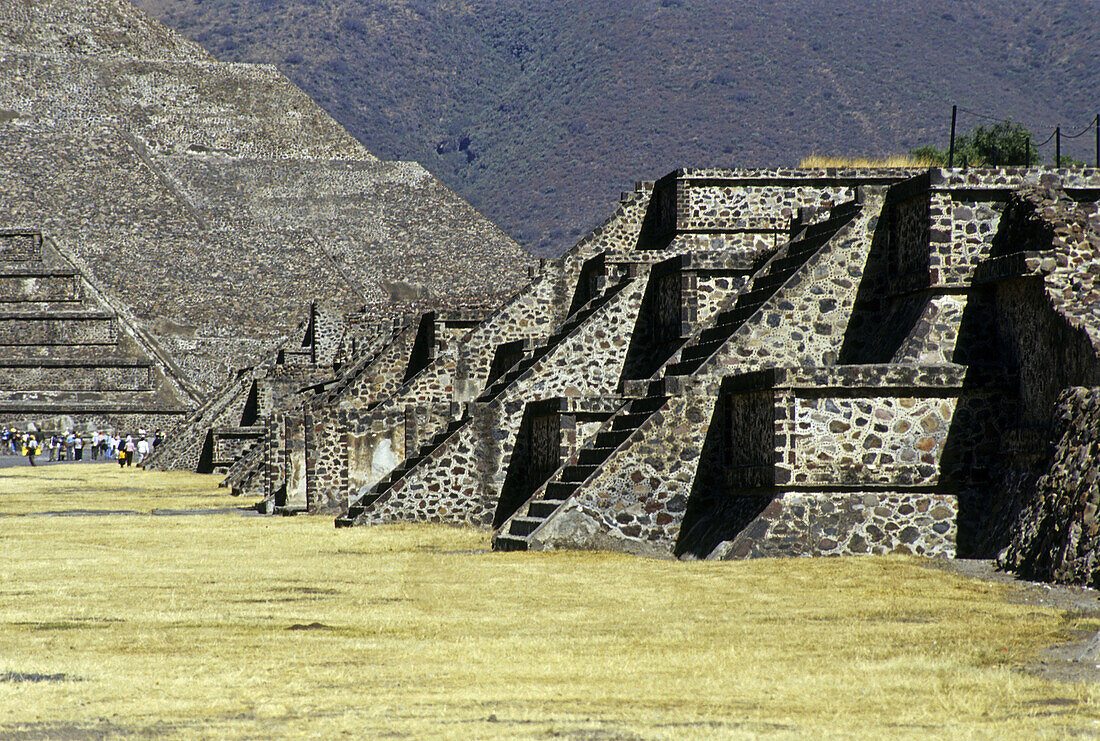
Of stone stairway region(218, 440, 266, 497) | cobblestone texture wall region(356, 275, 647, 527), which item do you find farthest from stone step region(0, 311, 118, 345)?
cobblestone texture wall region(356, 275, 647, 527)

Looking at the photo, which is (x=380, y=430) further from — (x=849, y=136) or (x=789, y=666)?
(x=849, y=136)

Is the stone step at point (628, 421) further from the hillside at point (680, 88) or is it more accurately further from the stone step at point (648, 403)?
the hillside at point (680, 88)

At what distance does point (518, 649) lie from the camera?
7801 mm

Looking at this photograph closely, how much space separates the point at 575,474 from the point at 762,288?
3.14 metres

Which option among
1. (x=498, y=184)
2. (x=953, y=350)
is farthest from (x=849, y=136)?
(x=953, y=350)

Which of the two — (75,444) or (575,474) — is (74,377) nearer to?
(75,444)

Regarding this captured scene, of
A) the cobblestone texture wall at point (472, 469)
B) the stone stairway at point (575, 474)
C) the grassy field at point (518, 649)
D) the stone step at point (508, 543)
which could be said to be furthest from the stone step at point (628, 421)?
the cobblestone texture wall at point (472, 469)

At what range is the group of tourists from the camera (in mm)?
47375

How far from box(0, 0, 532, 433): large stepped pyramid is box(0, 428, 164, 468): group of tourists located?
139cm

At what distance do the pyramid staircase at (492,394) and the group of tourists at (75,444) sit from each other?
2924 centimetres

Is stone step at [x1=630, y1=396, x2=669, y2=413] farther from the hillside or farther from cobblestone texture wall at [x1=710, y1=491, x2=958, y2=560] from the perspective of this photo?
the hillside

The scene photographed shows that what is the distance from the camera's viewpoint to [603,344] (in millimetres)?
18375

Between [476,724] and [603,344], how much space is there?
12.7 meters

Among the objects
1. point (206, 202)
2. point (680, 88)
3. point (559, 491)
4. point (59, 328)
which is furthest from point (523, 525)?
point (680, 88)
